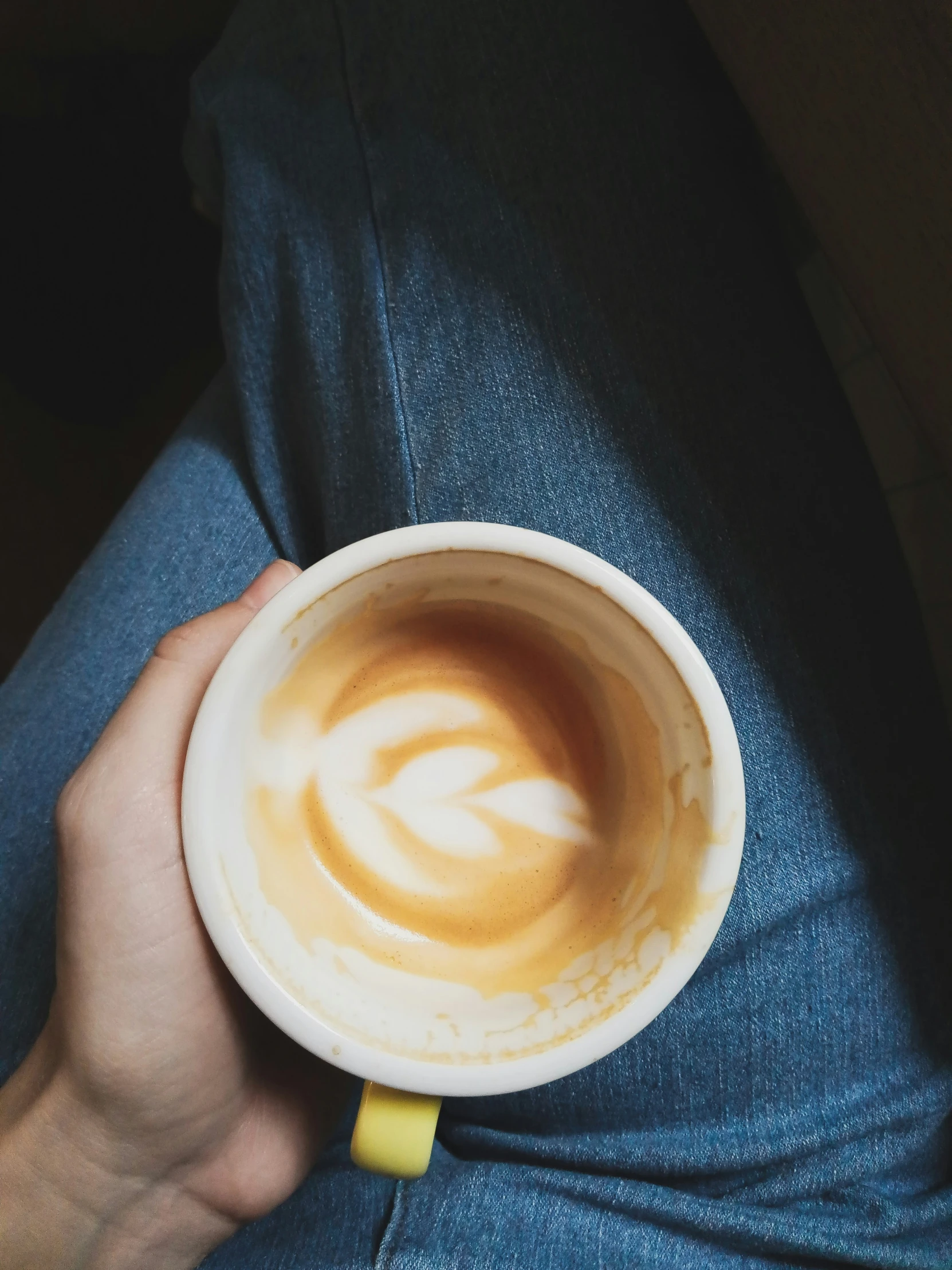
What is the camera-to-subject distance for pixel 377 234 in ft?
2.03

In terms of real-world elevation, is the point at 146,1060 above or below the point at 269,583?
below

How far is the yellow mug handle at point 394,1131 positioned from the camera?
49 cm

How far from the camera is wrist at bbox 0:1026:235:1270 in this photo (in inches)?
22.4

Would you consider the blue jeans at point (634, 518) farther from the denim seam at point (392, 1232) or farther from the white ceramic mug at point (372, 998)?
the white ceramic mug at point (372, 998)

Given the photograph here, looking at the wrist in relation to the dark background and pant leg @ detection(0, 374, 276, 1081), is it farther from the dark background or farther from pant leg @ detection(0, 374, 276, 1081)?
the dark background

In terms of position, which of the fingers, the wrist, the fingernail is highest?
the fingernail

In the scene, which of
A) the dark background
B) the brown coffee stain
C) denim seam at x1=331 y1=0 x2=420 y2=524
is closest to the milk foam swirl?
the brown coffee stain

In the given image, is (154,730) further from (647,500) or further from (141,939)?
Result: (647,500)

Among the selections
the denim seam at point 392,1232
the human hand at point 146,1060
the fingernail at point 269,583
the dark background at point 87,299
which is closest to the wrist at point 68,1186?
the human hand at point 146,1060

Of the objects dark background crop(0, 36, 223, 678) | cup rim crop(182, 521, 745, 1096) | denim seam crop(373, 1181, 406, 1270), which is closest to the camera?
cup rim crop(182, 521, 745, 1096)

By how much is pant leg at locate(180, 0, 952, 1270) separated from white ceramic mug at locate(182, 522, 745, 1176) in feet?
0.39

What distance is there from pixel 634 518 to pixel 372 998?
380mm

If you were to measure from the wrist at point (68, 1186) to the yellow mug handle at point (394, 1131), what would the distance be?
21 centimetres

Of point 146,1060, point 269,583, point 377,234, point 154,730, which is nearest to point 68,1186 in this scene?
point 146,1060
